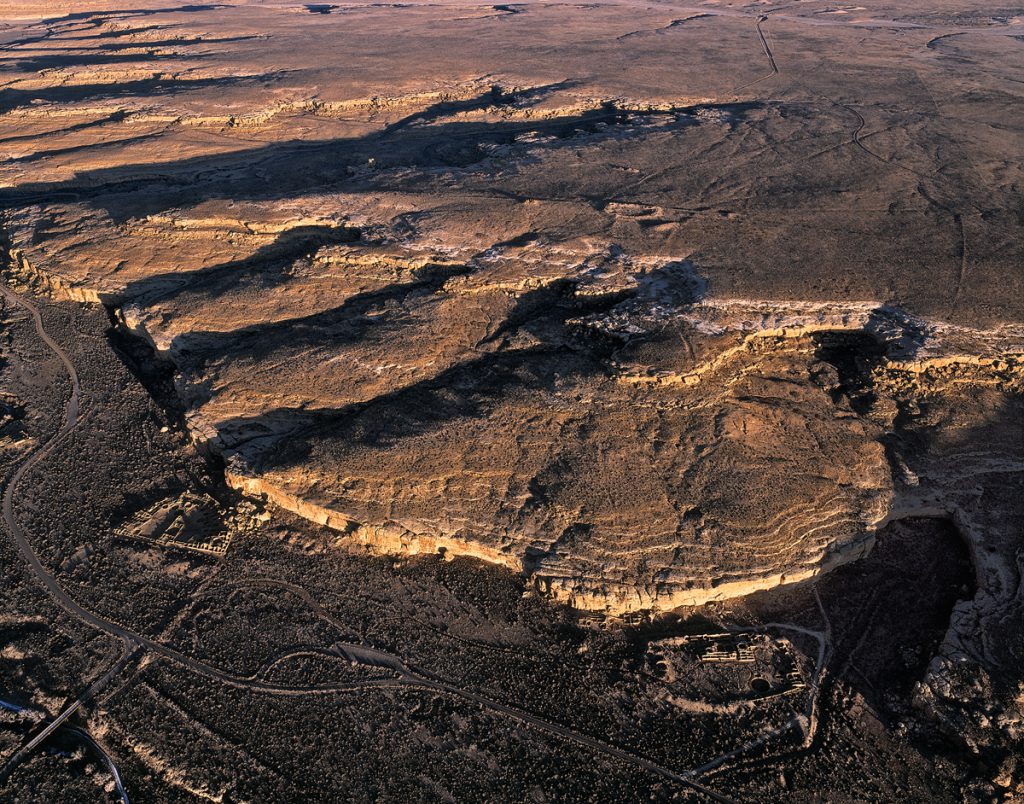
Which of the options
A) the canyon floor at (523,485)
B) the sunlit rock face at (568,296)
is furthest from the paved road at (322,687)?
the sunlit rock face at (568,296)

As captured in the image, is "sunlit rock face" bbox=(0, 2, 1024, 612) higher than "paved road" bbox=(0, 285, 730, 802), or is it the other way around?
"sunlit rock face" bbox=(0, 2, 1024, 612)

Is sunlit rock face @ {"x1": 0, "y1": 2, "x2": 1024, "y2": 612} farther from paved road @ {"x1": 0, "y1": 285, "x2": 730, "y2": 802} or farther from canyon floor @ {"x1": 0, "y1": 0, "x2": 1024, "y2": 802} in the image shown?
paved road @ {"x1": 0, "y1": 285, "x2": 730, "y2": 802}

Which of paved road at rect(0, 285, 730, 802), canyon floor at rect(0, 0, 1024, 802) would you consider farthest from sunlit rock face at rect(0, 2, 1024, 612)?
paved road at rect(0, 285, 730, 802)

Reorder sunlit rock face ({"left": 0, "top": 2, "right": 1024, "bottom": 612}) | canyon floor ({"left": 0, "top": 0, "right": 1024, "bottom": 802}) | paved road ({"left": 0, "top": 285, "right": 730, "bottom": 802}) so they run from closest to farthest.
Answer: paved road ({"left": 0, "top": 285, "right": 730, "bottom": 802}) < canyon floor ({"left": 0, "top": 0, "right": 1024, "bottom": 802}) < sunlit rock face ({"left": 0, "top": 2, "right": 1024, "bottom": 612})

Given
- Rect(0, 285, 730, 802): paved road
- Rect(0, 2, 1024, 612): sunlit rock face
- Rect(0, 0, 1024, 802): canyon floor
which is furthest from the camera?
Rect(0, 2, 1024, 612): sunlit rock face

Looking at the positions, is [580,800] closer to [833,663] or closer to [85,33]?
[833,663]

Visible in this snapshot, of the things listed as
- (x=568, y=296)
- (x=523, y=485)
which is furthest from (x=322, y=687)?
(x=568, y=296)

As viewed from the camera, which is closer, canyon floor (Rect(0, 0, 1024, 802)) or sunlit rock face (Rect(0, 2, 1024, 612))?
Answer: canyon floor (Rect(0, 0, 1024, 802))

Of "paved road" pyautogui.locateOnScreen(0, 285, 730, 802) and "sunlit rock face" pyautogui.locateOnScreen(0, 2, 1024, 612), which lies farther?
"sunlit rock face" pyautogui.locateOnScreen(0, 2, 1024, 612)
